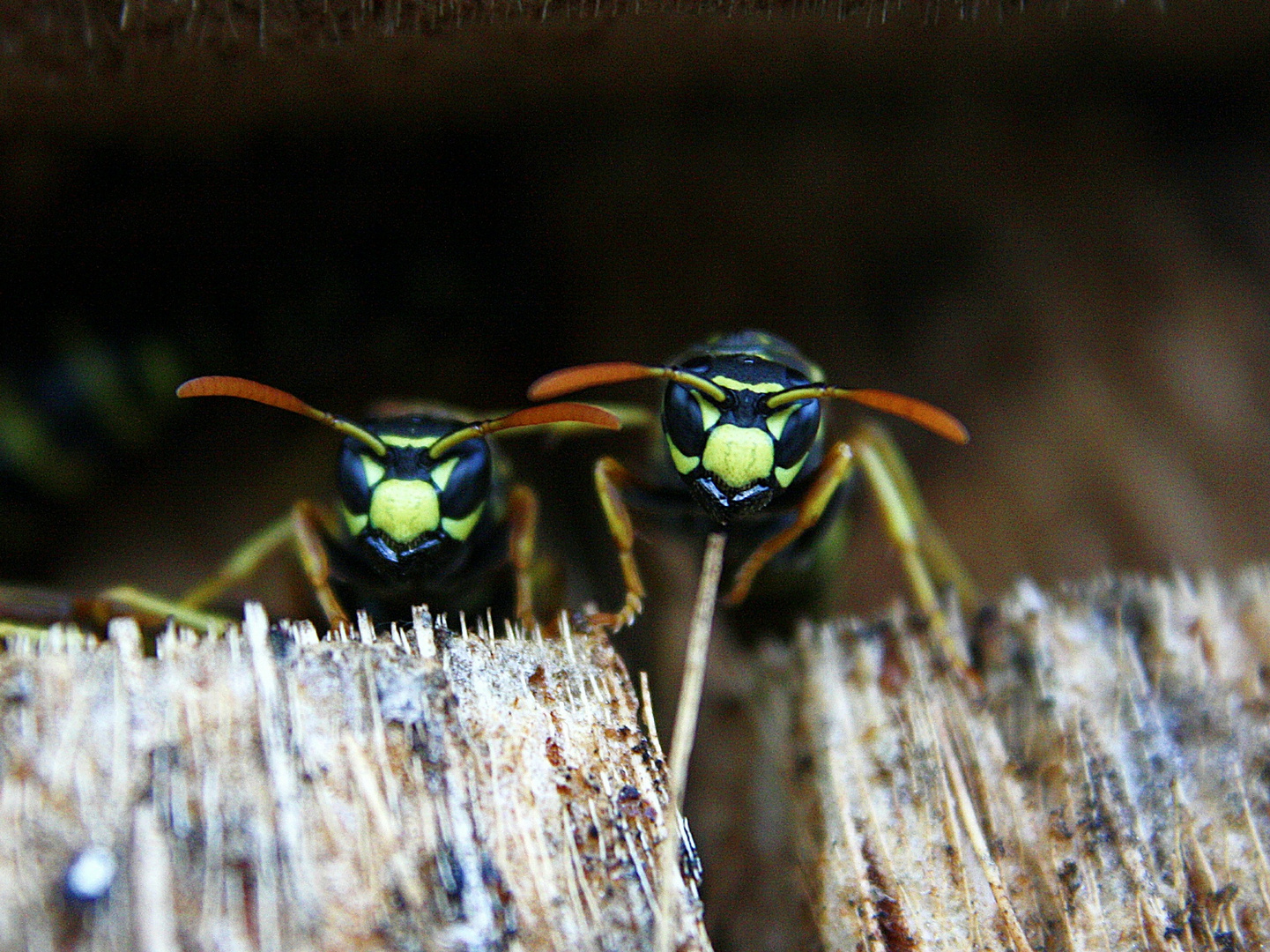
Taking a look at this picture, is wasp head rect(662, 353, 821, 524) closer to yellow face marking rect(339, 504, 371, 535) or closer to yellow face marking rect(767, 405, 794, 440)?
yellow face marking rect(767, 405, 794, 440)

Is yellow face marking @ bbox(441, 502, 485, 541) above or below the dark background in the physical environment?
below

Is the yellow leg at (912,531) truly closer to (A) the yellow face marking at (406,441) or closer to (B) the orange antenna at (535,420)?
(B) the orange antenna at (535,420)

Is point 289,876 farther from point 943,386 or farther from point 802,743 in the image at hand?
point 943,386

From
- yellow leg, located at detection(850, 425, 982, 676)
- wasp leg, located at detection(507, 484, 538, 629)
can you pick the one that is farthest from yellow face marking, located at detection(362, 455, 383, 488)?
yellow leg, located at detection(850, 425, 982, 676)

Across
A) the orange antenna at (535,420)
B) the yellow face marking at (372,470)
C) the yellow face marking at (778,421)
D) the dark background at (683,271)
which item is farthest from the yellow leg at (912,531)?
the yellow face marking at (372,470)

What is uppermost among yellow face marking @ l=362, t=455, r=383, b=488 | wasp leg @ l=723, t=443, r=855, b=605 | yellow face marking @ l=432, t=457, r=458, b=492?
yellow face marking @ l=362, t=455, r=383, b=488

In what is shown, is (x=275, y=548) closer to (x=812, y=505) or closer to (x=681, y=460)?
(x=681, y=460)

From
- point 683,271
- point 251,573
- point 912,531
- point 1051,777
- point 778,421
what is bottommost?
point 1051,777

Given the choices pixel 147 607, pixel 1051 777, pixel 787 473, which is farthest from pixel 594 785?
pixel 147 607
